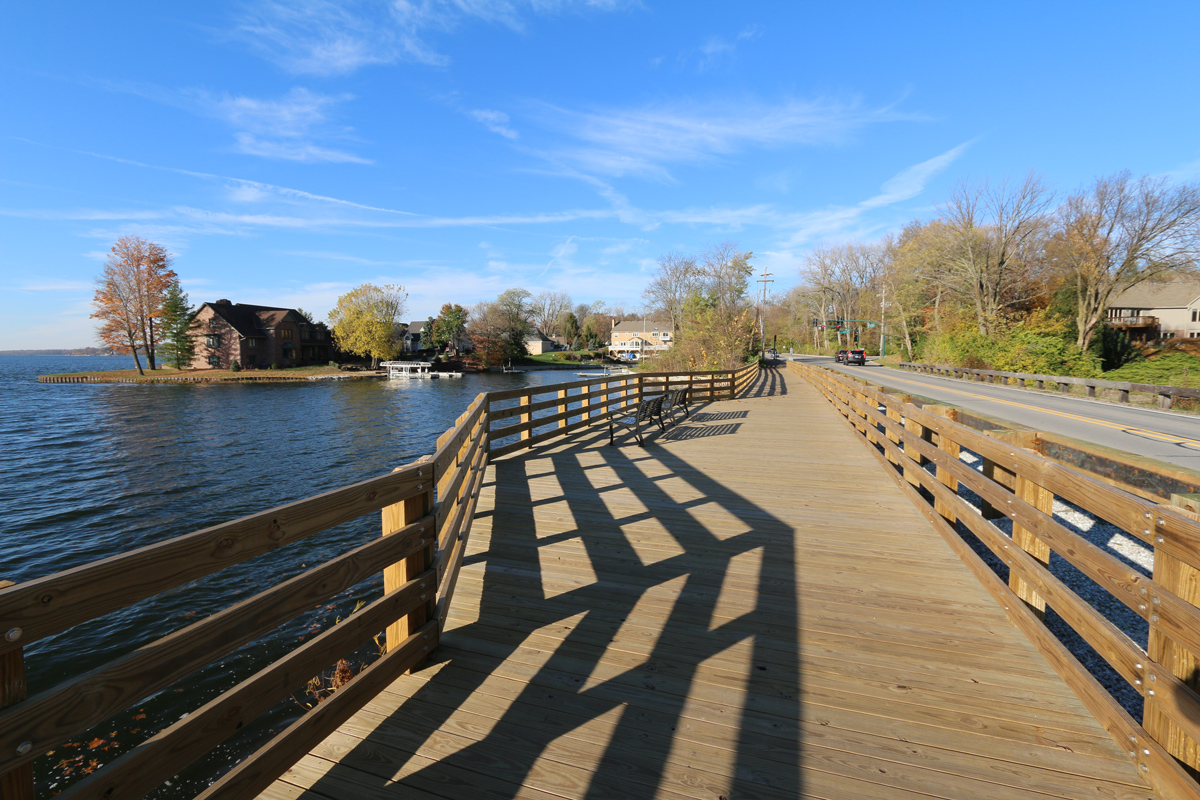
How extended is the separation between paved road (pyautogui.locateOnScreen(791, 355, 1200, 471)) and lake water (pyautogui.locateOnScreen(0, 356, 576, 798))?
11.9 metres

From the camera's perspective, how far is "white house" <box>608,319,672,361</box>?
10462 centimetres

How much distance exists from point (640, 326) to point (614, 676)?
110 m

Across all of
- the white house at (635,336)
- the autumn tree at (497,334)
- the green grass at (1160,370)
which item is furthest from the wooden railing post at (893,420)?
the white house at (635,336)

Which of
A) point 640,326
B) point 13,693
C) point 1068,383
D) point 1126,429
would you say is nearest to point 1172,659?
point 13,693

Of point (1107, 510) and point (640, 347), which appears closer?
point (1107, 510)

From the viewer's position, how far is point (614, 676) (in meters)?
2.97

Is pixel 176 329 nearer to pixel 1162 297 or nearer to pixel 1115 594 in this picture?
pixel 1115 594

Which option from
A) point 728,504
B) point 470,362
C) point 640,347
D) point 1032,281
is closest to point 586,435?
point 728,504

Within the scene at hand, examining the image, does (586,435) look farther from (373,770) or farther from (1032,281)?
(1032,281)

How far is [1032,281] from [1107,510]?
4284 cm

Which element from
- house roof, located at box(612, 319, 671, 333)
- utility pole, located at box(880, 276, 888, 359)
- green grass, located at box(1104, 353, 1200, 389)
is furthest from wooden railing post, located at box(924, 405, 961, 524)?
house roof, located at box(612, 319, 671, 333)

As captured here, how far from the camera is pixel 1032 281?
35.7m

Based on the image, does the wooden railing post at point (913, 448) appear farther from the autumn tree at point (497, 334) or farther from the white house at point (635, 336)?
the white house at point (635, 336)

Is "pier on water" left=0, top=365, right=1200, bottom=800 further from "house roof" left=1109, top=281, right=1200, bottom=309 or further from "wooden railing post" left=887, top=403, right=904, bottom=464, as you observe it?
"house roof" left=1109, top=281, right=1200, bottom=309
